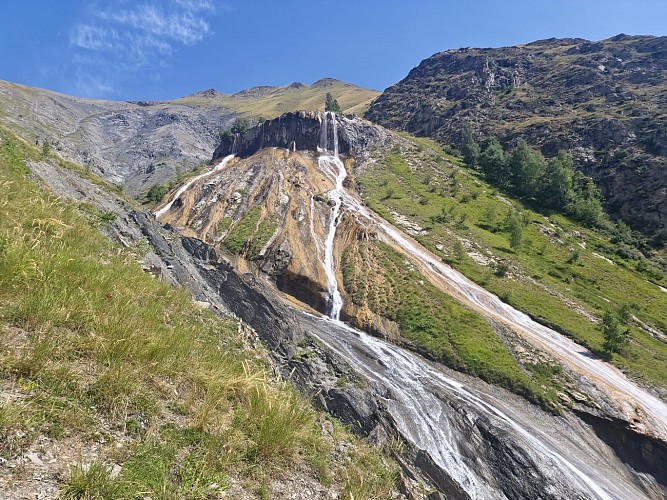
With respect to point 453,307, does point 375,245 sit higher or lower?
higher

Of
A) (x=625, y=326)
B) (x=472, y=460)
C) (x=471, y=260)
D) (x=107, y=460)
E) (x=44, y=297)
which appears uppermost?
(x=44, y=297)

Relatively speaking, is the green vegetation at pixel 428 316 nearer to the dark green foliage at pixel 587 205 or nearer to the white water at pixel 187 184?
the white water at pixel 187 184

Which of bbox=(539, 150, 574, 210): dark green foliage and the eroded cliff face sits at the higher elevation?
bbox=(539, 150, 574, 210): dark green foliage

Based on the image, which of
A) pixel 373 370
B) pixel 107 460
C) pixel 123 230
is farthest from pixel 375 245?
pixel 107 460

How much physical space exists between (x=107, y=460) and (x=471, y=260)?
46760mm

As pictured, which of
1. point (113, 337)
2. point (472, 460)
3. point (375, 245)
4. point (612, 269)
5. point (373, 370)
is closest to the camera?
point (113, 337)

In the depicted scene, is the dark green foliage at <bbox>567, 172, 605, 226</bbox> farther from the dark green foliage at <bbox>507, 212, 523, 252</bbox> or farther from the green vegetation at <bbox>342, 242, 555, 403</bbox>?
the green vegetation at <bbox>342, 242, 555, 403</bbox>

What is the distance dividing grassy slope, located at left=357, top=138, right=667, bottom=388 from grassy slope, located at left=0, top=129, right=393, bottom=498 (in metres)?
35.2

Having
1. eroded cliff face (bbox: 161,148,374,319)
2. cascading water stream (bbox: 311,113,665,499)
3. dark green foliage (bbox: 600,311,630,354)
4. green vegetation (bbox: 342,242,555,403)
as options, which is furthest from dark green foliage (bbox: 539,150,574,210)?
green vegetation (bbox: 342,242,555,403)

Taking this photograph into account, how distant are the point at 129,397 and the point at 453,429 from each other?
818 inches

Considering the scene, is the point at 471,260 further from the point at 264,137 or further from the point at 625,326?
the point at 264,137

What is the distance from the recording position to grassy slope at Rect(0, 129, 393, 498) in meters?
3.80

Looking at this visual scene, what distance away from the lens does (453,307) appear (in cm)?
3575

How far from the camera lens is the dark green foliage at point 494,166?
3169 inches
